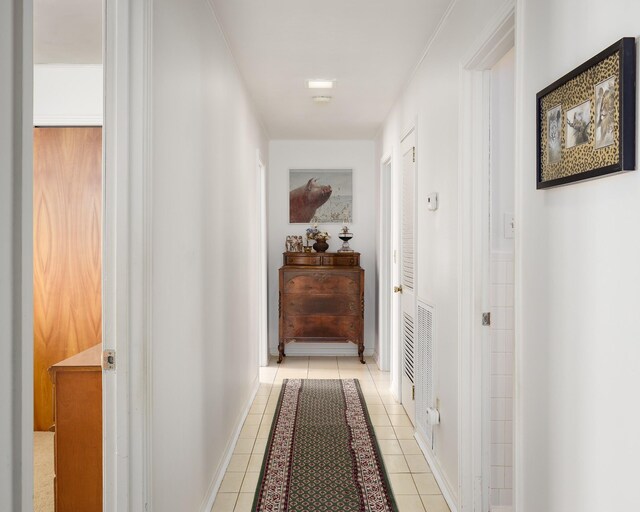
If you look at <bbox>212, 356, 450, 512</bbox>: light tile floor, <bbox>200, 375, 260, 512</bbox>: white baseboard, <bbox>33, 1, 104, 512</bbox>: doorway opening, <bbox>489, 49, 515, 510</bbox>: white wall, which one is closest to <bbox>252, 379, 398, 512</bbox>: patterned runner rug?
<bbox>212, 356, 450, 512</bbox>: light tile floor

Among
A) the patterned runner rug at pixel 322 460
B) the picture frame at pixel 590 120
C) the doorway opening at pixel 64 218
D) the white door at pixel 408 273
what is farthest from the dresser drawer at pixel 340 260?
the picture frame at pixel 590 120

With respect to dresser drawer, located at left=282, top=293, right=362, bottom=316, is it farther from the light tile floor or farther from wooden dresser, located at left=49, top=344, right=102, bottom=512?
wooden dresser, located at left=49, top=344, right=102, bottom=512

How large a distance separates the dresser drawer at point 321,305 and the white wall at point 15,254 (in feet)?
14.7

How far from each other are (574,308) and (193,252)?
1.47 metres

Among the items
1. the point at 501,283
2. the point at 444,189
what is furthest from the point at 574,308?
the point at 444,189

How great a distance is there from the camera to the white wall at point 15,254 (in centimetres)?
→ 84

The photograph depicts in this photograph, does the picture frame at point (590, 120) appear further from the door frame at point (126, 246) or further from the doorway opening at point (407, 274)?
the doorway opening at point (407, 274)

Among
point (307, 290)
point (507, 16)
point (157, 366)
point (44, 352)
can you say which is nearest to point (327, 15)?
point (507, 16)

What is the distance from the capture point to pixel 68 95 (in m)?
3.37

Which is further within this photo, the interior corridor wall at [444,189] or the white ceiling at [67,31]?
the interior corridor wall at [444,189]

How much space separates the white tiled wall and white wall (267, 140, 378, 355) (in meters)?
3.46

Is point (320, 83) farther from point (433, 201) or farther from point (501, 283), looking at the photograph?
point (501, 283)

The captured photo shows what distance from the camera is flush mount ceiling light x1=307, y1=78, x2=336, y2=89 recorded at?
375cm

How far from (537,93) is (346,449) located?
2392mm
